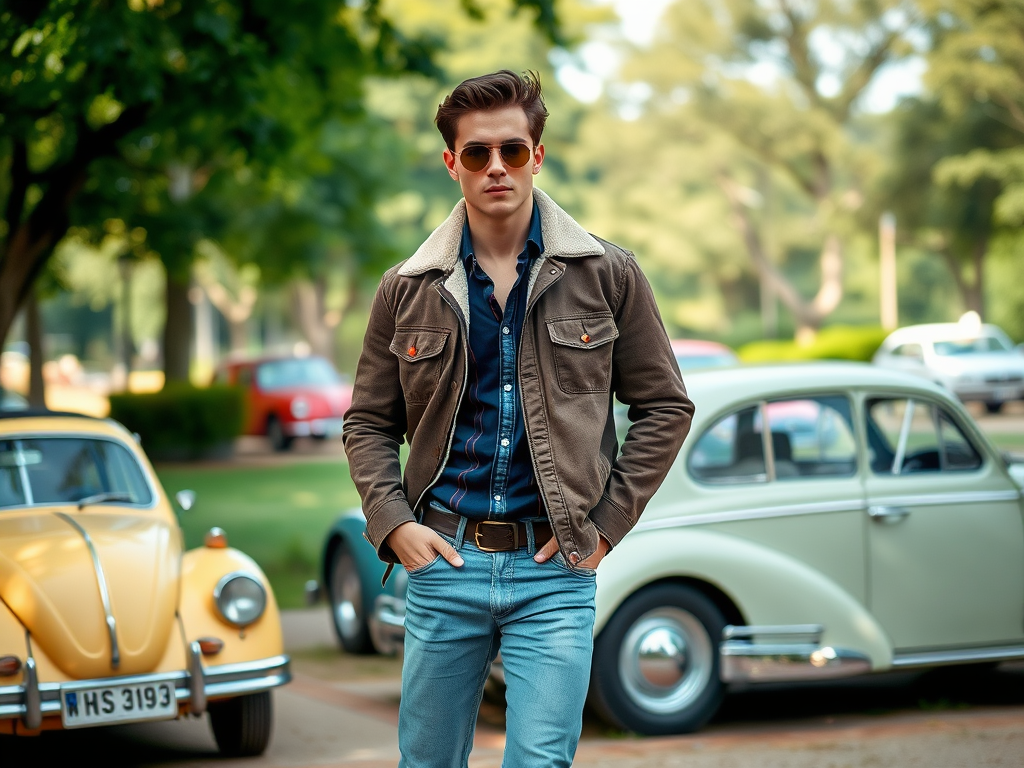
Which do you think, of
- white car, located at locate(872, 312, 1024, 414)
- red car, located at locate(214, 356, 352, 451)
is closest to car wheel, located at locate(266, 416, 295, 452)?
red car, located at locate(214, 356, 352, 451)

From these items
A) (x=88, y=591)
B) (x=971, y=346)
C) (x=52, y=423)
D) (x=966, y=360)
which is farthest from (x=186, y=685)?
(x=971, y=346)

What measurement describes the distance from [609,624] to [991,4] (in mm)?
28997

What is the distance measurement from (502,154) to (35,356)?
19576 millimetres

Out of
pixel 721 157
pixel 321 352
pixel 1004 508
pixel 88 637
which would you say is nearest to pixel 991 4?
pixel 721 157

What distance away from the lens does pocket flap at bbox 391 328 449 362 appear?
2.80m

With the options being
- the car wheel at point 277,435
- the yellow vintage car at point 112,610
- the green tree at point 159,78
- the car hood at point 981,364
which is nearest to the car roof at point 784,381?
the yellow vintage car at point 112,610

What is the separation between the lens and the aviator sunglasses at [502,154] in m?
2.80

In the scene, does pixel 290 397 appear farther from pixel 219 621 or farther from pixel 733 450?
pixel 219 621

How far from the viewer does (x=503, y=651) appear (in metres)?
2.78

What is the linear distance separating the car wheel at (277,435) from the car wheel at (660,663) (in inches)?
766

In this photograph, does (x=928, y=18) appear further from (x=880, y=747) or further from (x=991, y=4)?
(x=880, y=747)

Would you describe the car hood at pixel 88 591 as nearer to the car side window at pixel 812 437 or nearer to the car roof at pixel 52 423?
the car roof at pixel 52 423

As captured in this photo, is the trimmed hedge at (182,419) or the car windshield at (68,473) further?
the trimmed hedge at (182,419)

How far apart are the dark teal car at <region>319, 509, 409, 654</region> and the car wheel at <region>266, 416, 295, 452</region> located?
1646cm
